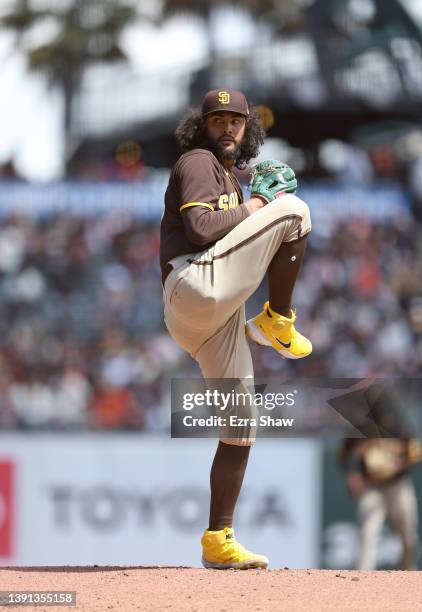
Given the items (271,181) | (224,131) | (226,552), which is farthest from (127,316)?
(271,181)

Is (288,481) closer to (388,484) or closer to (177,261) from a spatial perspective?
Answer: (388,484)

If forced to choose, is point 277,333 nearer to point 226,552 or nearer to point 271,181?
point 271,181

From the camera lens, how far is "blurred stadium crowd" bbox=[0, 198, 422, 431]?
1223cm

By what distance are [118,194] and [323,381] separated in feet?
34.2

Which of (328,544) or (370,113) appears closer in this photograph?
(328,544)

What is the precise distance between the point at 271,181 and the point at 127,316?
9.50 m

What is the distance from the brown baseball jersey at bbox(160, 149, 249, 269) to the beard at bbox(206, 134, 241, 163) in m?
0.06

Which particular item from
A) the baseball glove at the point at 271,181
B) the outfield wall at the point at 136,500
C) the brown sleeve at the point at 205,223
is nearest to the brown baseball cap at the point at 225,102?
the baseball glove at the point at 271,181

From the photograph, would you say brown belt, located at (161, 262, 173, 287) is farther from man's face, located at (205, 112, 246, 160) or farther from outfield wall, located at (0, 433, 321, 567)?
outfield wall, located at (0, 433, 321, 567)

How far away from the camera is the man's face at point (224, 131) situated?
4.75 meters

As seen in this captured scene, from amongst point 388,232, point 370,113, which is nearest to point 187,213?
point 388,232

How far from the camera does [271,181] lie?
4.59 meters

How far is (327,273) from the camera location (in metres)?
14.4

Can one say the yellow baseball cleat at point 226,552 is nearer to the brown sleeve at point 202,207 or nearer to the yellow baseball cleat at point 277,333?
the yellow baseball cleat at point 277,333
